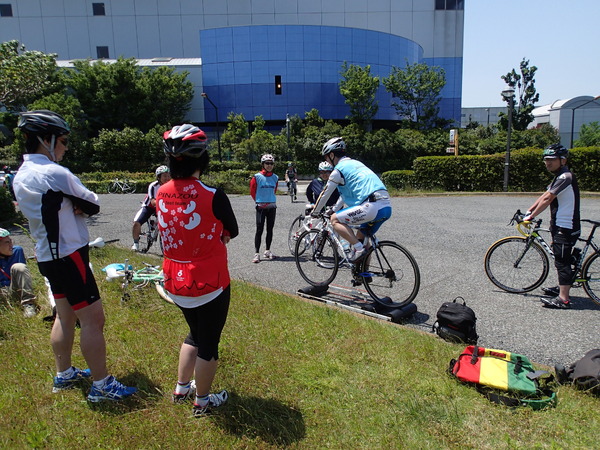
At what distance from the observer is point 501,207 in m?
15.7

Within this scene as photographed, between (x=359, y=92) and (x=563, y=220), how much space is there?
4767 cm

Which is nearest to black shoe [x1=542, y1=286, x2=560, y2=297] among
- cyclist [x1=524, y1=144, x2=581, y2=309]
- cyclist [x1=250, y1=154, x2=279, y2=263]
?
cyclist [x1=524, y1=144, x2=581, y2=309]

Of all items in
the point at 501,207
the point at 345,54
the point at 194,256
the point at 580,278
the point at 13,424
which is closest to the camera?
the point at 194,256

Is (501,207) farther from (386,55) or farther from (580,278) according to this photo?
(386,55)

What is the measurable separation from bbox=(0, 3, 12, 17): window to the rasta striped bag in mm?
75722

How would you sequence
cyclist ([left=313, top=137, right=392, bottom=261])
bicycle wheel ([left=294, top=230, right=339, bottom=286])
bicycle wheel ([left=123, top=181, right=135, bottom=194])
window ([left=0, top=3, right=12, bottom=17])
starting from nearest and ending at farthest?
cyclist ([left=313, top=137, right=392, bottom=261]) → bicycle wheel ([left=294, top=230, right=339, bottom=286]) → bicycle wheel ([left=123, top=181, right=135, bottom=194]) → window ([left=0, top=3, right=12, bottom=17])

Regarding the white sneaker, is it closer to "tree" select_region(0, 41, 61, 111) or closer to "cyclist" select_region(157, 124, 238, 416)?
"cyclist" select_region(157, 124, 238, 416)

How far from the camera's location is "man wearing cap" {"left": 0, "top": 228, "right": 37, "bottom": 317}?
508 cm

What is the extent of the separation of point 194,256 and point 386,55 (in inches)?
2393

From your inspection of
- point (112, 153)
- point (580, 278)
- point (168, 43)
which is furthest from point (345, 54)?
point (580, 278)

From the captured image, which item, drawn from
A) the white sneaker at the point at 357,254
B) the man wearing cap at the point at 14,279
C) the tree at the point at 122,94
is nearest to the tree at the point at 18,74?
the man wearing cap at the point at 14,279

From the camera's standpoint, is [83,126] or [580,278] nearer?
[580,278]

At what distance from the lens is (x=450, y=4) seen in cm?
6072

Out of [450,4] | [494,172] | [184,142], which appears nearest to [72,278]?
[184,142]
